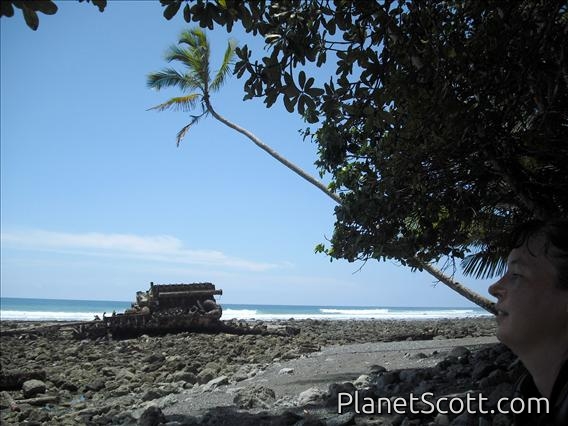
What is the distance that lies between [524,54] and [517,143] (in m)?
1.36

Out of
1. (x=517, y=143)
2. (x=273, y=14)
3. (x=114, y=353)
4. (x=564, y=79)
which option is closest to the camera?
(x=273, y=14)

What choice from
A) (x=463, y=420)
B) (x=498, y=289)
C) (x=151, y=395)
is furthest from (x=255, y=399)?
(x=498, y=289)

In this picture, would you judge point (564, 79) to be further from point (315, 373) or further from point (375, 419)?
point (315, 373)

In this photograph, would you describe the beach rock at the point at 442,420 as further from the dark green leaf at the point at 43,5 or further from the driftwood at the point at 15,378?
Answer: the driftwood at the point at 15,378

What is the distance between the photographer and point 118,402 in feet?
25.5

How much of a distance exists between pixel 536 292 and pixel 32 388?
973cm

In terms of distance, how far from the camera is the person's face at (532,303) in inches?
55.5

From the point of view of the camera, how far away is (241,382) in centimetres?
826

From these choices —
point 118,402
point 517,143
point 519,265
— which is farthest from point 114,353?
point 519,265

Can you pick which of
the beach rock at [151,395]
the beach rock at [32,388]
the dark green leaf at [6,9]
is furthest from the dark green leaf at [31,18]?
the beach rock at [32,388]

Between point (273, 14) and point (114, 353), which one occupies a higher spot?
point (273, 14)

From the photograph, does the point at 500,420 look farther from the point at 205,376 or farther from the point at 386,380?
the point at 205,376

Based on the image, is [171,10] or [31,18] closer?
[31,18]

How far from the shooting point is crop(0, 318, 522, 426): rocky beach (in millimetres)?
4637
